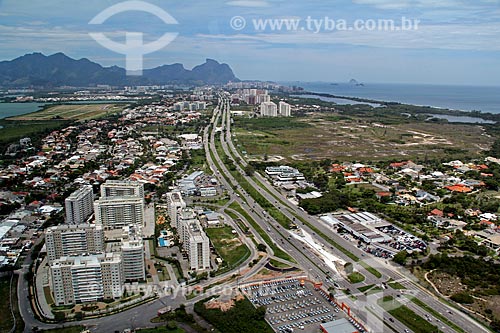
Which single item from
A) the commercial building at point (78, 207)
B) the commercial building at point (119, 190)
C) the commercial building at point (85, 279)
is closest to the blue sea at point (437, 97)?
the commercial building at point (119, 190)

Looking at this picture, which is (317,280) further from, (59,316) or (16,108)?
(16,108)

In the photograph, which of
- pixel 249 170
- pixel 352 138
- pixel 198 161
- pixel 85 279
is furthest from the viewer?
pixel 352 138

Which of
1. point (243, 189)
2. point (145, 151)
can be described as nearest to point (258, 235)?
point (243, 189)

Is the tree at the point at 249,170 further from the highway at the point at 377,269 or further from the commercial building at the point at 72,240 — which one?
the commercial building at the point at 72,240

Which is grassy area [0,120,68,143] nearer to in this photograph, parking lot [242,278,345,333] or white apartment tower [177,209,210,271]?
white apartment tower [177,209,210,271]

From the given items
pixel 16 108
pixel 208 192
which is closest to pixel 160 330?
pixel 208 192

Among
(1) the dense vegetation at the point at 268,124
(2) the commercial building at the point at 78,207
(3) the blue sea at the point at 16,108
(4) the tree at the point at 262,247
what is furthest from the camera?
(3) the blue sea at the point at 16,108
